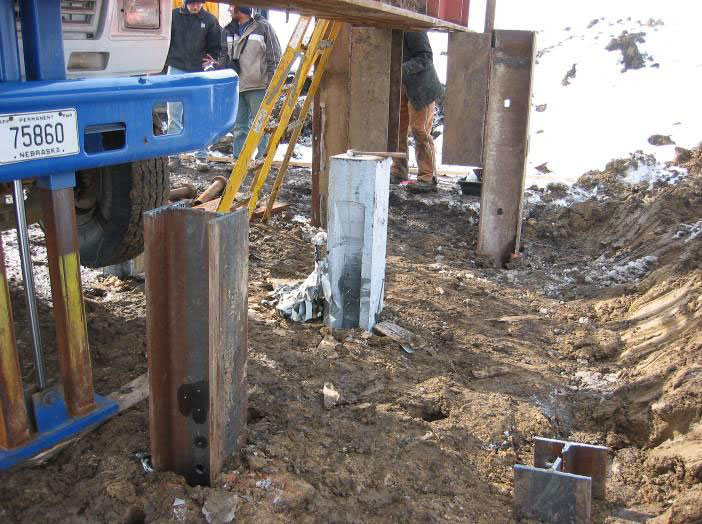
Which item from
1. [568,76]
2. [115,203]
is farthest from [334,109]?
[568,76]

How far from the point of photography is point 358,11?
4.66 metres

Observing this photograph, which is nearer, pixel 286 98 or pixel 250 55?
pixel 286 98

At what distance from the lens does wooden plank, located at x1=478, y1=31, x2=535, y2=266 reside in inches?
235

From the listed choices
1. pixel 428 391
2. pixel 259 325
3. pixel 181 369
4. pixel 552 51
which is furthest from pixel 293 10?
pixel 552 51

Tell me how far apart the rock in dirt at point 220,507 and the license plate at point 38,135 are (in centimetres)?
121

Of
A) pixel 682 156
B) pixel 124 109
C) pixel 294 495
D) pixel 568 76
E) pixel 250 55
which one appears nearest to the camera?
pixel 124 109

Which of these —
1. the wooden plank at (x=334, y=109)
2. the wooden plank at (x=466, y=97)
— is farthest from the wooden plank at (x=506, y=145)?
the wooden plank at (x=334, y=109)

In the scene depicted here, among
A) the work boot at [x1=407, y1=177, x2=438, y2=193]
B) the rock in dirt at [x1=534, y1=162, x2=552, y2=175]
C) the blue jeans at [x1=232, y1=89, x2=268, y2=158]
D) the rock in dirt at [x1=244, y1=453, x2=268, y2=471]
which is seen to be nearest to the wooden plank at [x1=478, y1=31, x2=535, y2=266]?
the work boot at [x1=407, y1=177, x2=438, y2=193]

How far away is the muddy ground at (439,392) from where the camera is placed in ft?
8.09


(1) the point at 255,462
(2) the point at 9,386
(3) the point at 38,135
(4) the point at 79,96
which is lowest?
(1) the point at 255,462

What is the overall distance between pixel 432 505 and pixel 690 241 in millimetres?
3986

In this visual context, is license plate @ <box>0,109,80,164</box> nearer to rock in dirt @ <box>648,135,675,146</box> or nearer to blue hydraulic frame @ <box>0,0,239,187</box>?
blue hydraulic frame @ <box>0,0,239,187</box>

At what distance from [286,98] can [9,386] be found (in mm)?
3867

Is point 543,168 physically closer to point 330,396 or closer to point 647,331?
point 647,331
